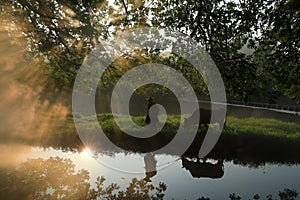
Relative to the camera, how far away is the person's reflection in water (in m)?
8.50

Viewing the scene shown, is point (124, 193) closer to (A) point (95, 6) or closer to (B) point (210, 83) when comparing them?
(B) point (210, 83)

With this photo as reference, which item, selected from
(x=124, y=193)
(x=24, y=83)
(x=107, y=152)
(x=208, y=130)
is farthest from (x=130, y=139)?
(x=24, y=83)

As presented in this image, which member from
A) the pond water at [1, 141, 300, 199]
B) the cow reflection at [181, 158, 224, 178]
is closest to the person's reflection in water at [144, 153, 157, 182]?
the pond water at [1, 141, 300, 199]

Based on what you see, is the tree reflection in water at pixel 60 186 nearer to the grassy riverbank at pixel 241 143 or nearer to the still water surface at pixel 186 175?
the still water surface at pixel 186 175

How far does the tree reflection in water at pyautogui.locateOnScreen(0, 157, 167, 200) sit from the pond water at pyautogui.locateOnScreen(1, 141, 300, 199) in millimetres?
308

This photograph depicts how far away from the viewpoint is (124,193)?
23.0 feet

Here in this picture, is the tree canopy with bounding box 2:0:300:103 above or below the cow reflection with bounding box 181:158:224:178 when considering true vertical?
above

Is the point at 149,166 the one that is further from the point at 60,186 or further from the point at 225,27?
the point at 225,27

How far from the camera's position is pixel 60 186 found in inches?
287

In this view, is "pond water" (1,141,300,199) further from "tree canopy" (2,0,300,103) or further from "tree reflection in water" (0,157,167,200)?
"tree canopy" (2,0,300,103)

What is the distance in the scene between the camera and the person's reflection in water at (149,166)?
335 inches

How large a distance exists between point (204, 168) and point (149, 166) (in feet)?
7.39

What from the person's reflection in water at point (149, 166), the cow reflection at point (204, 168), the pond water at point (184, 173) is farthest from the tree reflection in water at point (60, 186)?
the cow reflection at point (204, 168)

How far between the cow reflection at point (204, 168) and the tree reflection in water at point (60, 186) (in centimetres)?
192
